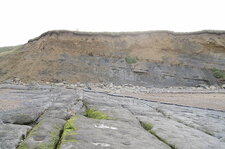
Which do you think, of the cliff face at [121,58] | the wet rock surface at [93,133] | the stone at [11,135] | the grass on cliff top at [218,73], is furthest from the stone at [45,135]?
the grass on cliff top at [218,73]

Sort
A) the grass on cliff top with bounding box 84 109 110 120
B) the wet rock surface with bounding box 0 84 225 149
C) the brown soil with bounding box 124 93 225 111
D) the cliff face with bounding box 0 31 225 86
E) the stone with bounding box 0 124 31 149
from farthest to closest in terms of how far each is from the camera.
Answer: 1. the cliff face with bounding box 0 31 225 86
2. the brown soil with bounding box 124 93 225 111
3. the grass on cliff top with bounding box 84 109 110 120
4. the wet rock surface with bounding box 0 84 225 149
5. the stone with bounding box 0 124 31 149

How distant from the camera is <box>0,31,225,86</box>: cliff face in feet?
102

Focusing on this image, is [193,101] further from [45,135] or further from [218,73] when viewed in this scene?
[218,73]

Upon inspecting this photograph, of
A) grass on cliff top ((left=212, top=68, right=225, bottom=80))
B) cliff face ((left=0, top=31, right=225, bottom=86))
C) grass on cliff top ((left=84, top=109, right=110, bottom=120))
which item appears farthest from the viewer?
grass on cliff top ((left=212, top=68, right=225, bottom=80))

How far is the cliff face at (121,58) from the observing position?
1225 inches

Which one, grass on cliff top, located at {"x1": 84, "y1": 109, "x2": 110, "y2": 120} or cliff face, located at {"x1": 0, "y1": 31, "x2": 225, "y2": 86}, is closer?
grass on cliff top, located at {"x1": 84, "y1": 109, "x2": 110, "y2": 120}

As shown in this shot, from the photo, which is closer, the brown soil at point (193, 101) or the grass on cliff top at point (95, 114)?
the grass on cliff top at point (95, 114)

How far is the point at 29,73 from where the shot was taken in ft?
100

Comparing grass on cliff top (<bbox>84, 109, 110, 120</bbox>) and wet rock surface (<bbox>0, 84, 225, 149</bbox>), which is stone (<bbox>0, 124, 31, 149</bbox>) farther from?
grass on cliff top (<bbox>84, 109, 110, 120</bbox>)

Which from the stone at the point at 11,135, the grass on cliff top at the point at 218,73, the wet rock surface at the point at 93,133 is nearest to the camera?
the stone at the point at 11,135

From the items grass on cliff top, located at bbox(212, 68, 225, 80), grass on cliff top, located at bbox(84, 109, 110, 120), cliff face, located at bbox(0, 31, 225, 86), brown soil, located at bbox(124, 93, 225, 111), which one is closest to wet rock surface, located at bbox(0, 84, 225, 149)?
grass on cliff top, located at bbox(84, 109, 110, 120)

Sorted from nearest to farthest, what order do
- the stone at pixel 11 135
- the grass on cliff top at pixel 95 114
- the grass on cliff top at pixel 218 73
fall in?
the stone at pixel 11 135 → the grass on cliff top at pixel 95 114 → the grass on cliff top at pixel 218 73

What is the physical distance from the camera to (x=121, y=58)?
33.6 m

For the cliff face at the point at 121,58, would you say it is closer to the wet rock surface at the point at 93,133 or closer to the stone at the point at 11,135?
the wet rock surface at the point at 93,133
